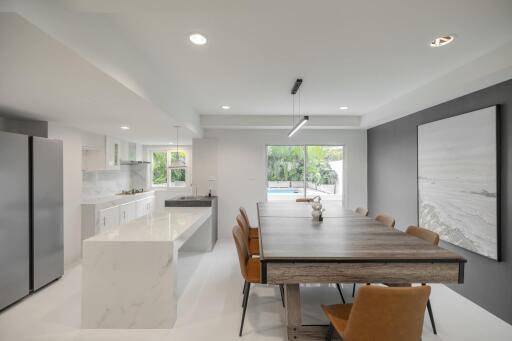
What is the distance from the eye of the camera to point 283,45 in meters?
Answer: 2.30

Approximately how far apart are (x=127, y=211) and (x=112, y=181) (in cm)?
111

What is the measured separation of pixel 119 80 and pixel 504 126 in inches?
141

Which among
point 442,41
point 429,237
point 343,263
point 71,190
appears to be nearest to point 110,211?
point 71,190

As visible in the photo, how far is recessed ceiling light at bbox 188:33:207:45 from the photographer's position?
6.95 feet

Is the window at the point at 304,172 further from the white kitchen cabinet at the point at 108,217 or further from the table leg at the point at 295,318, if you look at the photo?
the table leg at the point at 295,318

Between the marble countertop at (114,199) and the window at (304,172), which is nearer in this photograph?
the marble countertop at (114,199)

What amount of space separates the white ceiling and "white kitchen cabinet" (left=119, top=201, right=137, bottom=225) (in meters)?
2.74

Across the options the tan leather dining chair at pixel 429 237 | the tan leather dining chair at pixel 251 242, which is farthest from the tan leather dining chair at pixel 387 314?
the tan leather dining chair at pixel 251 242

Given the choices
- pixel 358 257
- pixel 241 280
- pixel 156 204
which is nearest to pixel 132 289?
pixel 241 280

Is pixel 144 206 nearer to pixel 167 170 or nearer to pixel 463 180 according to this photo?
pixel 167 170

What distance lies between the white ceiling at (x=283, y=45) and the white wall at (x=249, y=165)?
6.79 feet

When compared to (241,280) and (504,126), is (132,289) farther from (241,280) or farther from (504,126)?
(504,126)

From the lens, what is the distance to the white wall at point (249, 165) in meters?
5.80

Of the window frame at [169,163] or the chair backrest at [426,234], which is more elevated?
the window frame at [169,163]
